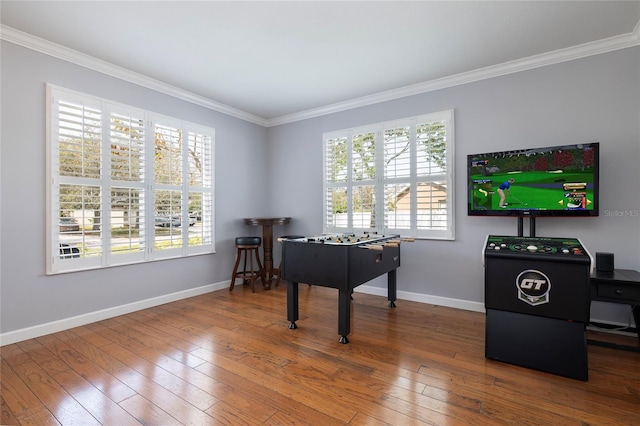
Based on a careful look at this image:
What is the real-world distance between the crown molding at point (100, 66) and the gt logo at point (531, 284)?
13.7ft

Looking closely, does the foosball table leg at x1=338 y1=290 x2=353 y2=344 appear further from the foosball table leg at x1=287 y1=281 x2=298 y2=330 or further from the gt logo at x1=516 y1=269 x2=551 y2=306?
the gt logo at x1=516 y1=269 x2=551 y2=306

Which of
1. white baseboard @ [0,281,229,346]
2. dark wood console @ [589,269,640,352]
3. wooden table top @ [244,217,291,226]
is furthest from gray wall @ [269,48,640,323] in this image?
white baseboard @ [0,281,229,346]

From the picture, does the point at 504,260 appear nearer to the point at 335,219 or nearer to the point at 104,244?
the point at 335,219

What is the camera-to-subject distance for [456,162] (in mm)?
3537

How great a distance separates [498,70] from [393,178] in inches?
63.5

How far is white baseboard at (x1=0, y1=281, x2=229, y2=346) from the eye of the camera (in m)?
2.65

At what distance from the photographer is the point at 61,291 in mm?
2920

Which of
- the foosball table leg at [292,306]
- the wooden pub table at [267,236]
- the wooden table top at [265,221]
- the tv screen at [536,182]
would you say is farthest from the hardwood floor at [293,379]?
the wooden table top at [265,221]

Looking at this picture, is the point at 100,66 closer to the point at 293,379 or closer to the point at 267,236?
the point at 267,236

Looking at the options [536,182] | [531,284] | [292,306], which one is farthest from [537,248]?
[292,306]

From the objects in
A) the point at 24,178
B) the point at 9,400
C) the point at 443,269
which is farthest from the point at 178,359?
the point at 443,269

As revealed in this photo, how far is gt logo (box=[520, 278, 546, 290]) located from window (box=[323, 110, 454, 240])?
1.36m

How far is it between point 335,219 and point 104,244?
2.83m

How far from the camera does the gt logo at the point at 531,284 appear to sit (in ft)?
7.12
